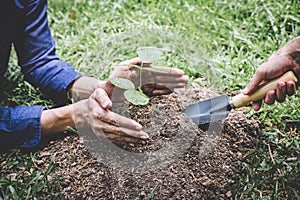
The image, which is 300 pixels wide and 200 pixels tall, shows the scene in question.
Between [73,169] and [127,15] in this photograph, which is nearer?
[73,169]

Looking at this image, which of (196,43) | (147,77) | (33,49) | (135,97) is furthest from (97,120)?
(196,43)

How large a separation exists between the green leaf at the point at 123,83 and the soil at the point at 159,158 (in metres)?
0.09

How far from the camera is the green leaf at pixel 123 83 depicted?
4.97 ft

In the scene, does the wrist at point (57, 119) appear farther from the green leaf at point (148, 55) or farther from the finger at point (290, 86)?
the finger at point (290, 86)

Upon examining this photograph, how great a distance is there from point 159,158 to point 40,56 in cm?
73

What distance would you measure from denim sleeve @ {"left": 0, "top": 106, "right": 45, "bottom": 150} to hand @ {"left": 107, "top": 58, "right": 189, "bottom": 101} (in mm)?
301

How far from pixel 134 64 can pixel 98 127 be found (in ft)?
0.96

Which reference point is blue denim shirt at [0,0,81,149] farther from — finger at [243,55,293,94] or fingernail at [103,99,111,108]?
finger at [243,55,293,94]

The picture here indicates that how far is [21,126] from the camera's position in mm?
1620

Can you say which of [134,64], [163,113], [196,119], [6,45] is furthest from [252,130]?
[6,45]

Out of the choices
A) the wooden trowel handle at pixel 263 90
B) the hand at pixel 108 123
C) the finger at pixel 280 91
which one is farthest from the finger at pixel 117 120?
the finger at pixel 280 91

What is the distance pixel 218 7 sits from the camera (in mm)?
2303

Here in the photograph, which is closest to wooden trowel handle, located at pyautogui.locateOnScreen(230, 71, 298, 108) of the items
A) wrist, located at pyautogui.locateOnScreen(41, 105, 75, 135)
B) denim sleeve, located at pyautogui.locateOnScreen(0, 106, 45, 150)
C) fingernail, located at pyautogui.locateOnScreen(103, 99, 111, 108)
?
fingernail, located at pyautogui.locateOnScreen(103, 99, 111, 108)

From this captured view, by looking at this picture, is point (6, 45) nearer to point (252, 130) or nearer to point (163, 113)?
point (163, 113)
